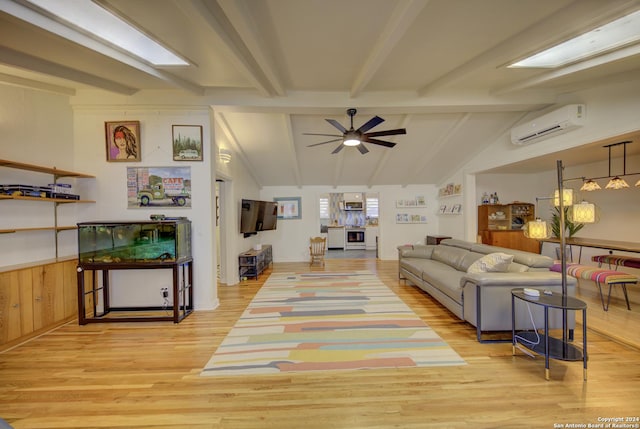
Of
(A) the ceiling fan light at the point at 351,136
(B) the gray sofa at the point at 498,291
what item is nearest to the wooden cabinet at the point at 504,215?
(B) the gray sofa at the point at 498,291

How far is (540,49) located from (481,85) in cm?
107

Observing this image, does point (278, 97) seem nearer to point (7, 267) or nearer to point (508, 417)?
point (7, 267)

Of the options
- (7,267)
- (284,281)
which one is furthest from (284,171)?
(7,267)

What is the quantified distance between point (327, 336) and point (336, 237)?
7.27 metres

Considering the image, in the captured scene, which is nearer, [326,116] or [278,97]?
[278,97]

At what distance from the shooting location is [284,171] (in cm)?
641

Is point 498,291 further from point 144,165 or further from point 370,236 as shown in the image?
point 370,236

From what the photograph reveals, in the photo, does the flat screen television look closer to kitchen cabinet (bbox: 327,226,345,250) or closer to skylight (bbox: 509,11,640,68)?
kitchen cabinet (bbox: 327,226,345,250)

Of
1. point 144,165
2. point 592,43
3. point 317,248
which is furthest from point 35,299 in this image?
point 592,43

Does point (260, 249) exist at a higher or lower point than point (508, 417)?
higher

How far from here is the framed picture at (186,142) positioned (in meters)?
3.63

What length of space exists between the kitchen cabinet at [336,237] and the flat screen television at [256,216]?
3.56 metres

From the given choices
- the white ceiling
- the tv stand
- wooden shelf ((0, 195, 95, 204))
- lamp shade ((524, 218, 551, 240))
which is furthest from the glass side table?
wooden shelf ((0, 195, 95, 204))

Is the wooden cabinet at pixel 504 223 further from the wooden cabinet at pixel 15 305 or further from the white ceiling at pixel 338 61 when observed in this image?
the wooden cabinet at pixel 15 305
